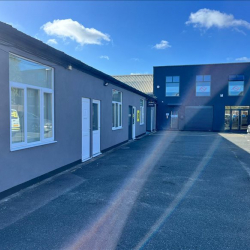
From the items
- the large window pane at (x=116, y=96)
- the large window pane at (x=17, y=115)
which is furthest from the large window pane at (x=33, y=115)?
the large window pane at (x=116, y=96)

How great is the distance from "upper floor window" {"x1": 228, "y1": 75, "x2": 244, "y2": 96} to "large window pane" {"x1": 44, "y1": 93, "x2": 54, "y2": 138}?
1850 cm

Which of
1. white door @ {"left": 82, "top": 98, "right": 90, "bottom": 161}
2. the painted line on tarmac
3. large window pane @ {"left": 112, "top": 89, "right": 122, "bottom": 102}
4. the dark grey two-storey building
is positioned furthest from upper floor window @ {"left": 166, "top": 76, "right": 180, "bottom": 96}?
the painted line on tarmac

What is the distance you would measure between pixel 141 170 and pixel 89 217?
3.15 metres

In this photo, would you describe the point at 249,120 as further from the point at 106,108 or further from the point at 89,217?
the point at 89,217

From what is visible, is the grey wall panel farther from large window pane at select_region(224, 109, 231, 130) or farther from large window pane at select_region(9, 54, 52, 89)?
large window pane at select_region(224, 109, 231, 130)

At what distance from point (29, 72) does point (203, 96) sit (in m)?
18.2

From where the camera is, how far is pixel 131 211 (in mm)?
3758

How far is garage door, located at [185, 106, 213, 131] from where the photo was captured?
20.5 meters

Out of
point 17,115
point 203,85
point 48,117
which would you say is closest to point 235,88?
point 203,85

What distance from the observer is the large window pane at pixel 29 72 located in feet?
14.8

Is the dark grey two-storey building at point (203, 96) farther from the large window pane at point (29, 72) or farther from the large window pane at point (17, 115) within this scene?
the large window pane at point (17, 115)

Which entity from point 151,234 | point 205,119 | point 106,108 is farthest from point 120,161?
point 205,119

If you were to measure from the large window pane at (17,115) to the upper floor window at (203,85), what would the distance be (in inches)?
724

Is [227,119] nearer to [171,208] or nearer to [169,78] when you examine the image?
[169,78]
